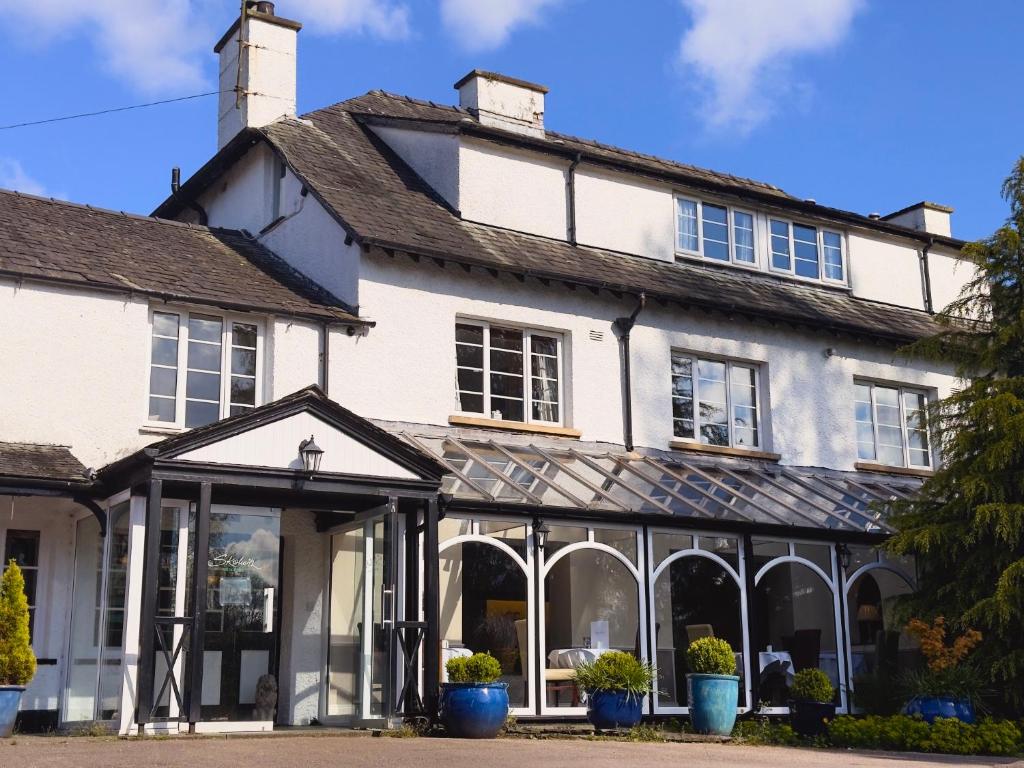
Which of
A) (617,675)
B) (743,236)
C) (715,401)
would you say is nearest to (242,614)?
(617,675)

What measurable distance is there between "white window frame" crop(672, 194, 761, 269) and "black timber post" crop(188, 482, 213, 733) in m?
10.2

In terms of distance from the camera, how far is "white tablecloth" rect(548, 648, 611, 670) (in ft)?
54.2

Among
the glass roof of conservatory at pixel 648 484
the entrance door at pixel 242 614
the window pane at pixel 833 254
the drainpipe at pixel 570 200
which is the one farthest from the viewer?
the window pane at pixel 833 254

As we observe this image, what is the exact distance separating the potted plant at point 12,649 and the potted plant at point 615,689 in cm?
605

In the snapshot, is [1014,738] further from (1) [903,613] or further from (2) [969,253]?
(2) [969,253]

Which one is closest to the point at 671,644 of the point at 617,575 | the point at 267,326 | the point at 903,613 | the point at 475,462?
the point at 617,575

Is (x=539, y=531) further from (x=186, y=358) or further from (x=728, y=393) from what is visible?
(x=728, y=393)

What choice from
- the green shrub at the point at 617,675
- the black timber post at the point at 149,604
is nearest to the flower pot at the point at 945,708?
the green shrub at the point at 617,675

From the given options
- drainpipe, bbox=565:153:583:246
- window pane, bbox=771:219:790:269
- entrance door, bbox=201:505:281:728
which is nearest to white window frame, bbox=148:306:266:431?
entrance door, bbox=201:505:281:728

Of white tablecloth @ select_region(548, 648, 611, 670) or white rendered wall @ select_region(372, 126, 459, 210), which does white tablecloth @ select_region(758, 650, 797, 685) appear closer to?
white tablecloth @ select_region(548, 648, 611, 670)

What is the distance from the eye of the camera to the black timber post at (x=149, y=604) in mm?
12633

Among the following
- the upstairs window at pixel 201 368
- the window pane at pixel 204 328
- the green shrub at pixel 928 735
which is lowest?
the green shrub at pixel 928 735

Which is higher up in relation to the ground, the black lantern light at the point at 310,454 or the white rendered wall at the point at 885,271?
the white rendered wall at the point at 885,271

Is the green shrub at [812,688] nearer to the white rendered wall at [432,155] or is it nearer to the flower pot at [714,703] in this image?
the flower pot at [714,703]
